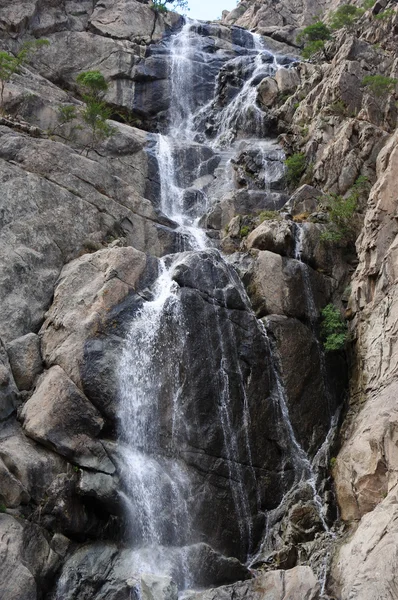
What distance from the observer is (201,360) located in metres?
18.4

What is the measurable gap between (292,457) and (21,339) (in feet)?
29.4

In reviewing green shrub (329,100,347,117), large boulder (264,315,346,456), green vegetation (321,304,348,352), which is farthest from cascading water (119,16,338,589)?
green shrub (329,100,347,117)

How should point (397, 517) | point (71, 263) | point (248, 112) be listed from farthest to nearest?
1. point (248, 112)
2. point (71, 263)
3. point (397, 517)

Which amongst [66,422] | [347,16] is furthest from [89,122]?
[347,16]

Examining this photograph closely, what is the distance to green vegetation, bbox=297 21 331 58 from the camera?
126 feet

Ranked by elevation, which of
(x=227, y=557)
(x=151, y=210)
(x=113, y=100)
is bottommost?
(x=227, y=557)

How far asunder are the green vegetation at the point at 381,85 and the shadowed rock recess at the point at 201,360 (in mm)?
127

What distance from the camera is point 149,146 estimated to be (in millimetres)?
32156

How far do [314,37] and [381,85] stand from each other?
1522cm

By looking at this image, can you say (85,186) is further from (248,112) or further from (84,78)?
(248,112)

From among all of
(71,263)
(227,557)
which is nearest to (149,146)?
(71,263)

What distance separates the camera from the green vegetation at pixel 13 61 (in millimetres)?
28853

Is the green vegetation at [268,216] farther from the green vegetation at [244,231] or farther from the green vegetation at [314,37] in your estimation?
the green vegetation at [314,37]

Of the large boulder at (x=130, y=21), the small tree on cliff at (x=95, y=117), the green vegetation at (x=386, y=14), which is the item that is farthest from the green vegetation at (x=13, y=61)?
the green vegetation at (x=386, y=14)
